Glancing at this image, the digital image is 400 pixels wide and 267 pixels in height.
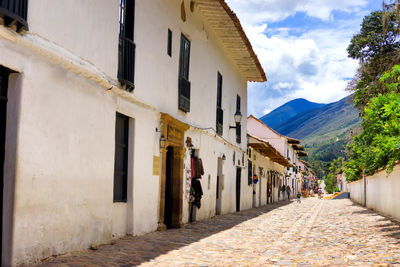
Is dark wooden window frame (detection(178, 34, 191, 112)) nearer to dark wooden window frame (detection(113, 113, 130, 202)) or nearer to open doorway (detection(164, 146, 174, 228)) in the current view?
open doorway (detection(164, 146, 174, 228))

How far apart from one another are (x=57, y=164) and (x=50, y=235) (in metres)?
0.94

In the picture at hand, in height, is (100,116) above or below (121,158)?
above

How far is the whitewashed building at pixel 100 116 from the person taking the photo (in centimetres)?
583

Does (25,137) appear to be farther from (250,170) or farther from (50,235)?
(250,170)

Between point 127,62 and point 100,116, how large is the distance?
164 centimetres

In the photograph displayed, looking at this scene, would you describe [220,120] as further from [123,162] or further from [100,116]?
[100,116]

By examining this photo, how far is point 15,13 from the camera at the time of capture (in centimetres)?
568

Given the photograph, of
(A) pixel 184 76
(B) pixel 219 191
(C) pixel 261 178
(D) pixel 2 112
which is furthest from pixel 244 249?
(C) pixel 261 178

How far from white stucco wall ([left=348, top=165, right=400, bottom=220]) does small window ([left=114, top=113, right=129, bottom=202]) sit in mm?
7663

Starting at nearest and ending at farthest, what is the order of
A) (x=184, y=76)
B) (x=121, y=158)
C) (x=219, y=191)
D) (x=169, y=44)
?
(x=121, y=158) → (x=169, y=44) → (x=184, y=76) → (x=219, y=191)

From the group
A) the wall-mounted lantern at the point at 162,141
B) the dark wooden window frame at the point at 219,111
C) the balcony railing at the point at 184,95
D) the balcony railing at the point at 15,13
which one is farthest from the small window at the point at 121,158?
the dark wooden window frame at the point at 219,111

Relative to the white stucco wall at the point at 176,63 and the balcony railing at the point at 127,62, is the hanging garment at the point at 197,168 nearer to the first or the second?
the white stucco wall at the point at 176,63

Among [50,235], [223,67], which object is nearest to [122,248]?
[50,235]

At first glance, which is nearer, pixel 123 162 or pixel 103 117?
pixel 103 117
